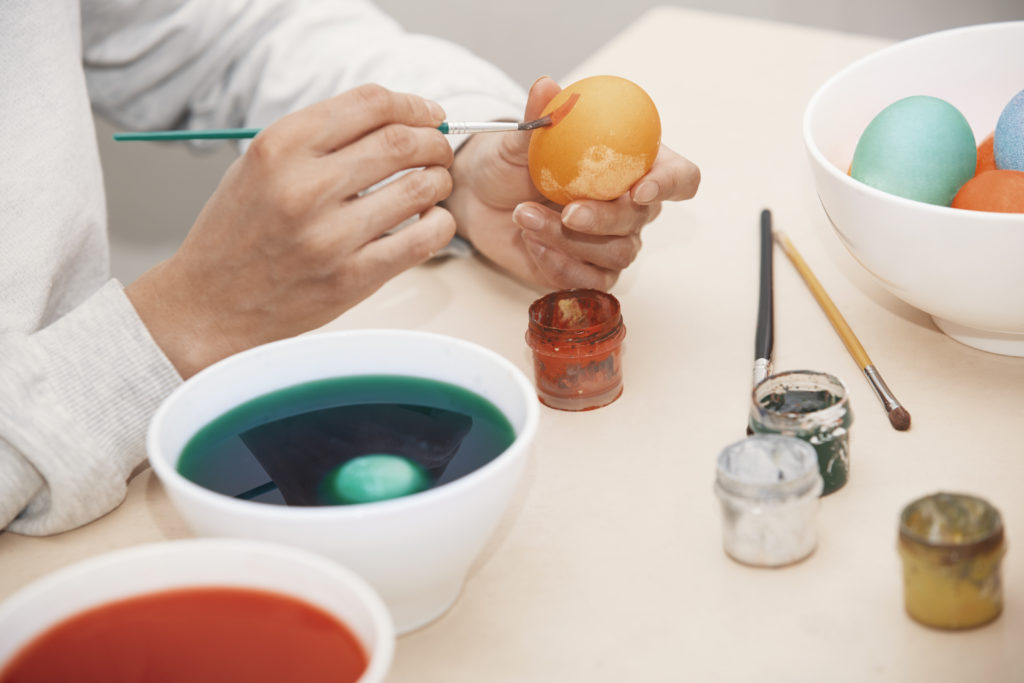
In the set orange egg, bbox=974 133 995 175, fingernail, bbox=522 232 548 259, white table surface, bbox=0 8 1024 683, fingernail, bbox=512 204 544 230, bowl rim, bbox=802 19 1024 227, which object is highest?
bowl rim, bbox=802 19 1024 227

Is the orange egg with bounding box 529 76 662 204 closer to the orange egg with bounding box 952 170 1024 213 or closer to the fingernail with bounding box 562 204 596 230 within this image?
the fingernail with bounding box 562 204 596 230

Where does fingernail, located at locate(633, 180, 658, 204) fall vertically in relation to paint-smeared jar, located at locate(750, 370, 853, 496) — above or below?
above

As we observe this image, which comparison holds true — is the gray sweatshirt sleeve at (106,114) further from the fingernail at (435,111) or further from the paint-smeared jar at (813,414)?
the paint-smeared jar at (813,414)

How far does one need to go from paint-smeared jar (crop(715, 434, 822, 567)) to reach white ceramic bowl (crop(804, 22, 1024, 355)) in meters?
0.20

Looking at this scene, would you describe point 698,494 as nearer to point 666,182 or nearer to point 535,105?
point 666,182

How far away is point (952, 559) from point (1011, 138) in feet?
1.49

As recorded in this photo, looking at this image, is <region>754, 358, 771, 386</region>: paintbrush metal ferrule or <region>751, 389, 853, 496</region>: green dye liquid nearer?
<region>751, 389, 853, 496</region>: green dye liquid

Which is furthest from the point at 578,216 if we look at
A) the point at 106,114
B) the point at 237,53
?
the point at 106,114

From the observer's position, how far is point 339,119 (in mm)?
709

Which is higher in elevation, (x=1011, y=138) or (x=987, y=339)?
(x=1011, y=138)

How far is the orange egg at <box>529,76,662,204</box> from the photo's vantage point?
793 mm

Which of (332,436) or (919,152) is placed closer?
(332,436)

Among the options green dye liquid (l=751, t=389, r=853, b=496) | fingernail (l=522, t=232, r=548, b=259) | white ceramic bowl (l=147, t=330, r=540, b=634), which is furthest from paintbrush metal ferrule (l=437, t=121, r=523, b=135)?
green dye liquid (l=751, t=389, r=853, b=496)

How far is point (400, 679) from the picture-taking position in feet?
1.81
